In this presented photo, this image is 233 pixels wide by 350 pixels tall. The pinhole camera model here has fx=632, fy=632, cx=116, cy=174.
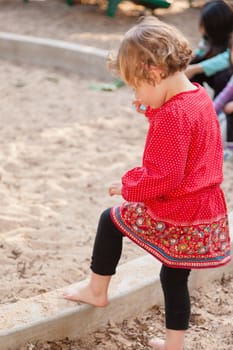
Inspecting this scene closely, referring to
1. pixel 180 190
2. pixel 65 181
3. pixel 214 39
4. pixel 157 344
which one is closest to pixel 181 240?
pixel 180 190

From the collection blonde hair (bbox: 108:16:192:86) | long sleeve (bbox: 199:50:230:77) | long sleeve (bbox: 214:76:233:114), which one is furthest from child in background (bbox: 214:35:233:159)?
blonde hair (bbox: 108:16:192:86)

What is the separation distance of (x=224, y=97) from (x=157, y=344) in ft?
7.63

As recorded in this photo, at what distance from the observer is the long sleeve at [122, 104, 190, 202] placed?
191cm

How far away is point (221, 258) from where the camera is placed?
209 cm

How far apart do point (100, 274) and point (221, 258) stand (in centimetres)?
47

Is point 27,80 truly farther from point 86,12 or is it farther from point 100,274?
point 100,274

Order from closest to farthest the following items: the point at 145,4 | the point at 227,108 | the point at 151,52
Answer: the point at 151,52, the point at 227,108, the point at 145,4

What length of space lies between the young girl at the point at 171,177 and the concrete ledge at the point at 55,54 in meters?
4.11

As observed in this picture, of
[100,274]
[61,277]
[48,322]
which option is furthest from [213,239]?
[61,277]

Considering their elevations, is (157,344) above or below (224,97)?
below

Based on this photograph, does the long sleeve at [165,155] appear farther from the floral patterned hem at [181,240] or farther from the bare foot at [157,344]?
the bare foot at [157,344]

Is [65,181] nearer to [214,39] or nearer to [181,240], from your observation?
[214,39]

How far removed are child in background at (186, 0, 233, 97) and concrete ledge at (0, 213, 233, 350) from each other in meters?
2.05

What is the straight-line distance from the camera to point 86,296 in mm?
2365
